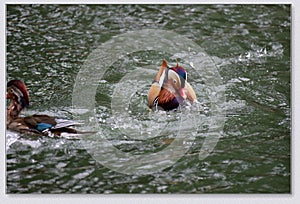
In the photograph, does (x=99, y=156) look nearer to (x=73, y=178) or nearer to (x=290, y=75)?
(x=73, y=178)

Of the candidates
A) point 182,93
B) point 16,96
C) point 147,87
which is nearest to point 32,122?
point 16,96

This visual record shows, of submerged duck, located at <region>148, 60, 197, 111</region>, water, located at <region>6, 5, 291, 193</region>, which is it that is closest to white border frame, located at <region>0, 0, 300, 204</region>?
water, located at <region>6, 5, 291, 193</region>

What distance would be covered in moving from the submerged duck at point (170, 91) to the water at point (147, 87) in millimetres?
39

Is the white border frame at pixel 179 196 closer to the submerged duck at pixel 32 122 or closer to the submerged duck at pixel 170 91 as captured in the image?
the submerged duck at pixel 32 122

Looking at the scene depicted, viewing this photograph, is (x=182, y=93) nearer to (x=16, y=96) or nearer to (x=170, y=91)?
(x=170, y=91)

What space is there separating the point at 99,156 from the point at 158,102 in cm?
35

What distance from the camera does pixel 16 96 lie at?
3.16 metres

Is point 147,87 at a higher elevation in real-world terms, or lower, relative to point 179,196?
higher

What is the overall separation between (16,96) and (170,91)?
25.6 inches

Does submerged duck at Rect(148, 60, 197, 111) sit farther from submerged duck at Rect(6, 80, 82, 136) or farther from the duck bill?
submerged duck at Rect(6, 80, 82, 136)

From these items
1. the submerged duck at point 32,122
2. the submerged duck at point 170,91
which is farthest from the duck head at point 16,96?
the submerged duck at point 170,91

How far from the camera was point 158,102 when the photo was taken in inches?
126

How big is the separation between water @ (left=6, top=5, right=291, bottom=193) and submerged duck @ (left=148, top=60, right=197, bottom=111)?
39 millimetres

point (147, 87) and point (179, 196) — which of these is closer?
point (179, 196)
